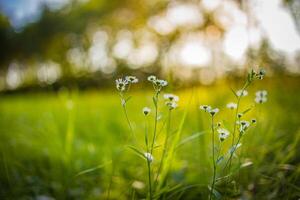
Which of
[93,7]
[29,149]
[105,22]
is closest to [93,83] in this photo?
[105,22]

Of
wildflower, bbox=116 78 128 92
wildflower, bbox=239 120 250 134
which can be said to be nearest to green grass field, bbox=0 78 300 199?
wildflower, bbox=239 120 250 134

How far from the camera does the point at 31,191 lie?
2.13 meters

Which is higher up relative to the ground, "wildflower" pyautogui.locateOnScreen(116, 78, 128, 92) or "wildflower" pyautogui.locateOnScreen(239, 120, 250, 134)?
"wildflower" pyautogui.locateOnScreen(116, 78, 128, 92)

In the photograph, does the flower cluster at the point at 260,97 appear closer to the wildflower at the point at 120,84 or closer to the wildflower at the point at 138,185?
the wildflower at the point at 120,84

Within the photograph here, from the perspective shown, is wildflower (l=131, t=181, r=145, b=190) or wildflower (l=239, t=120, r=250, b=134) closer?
wildflower (l=239, t=120, r=250, b=134)

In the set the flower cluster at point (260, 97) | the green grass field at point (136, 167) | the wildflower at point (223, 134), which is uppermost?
the flower cluster at point (260, 97)

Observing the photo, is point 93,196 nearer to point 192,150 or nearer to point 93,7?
point 192,150

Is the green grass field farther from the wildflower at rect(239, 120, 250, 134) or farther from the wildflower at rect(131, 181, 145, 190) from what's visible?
the wildflower at rect(239, 120, 250, 134)

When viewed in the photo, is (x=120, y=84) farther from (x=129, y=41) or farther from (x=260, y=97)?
(x=129, y=41)

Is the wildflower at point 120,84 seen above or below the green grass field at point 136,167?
above

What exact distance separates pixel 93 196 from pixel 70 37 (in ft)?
87.5

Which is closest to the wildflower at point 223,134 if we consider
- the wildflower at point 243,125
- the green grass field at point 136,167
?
the wildflower at point 243,125

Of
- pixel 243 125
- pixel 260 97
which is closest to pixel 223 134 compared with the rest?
pixel 243 125

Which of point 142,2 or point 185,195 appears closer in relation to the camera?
point 185,195
